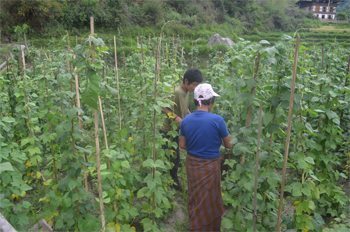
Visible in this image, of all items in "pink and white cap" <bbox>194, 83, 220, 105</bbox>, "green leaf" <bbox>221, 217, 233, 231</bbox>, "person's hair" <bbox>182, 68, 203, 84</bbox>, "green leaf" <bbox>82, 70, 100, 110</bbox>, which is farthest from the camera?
"person's hair" <bbox>182, 68, 203, 84</bbox>

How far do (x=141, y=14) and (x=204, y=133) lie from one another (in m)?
29.4

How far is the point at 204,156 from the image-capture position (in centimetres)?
344

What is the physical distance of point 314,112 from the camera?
3525mm

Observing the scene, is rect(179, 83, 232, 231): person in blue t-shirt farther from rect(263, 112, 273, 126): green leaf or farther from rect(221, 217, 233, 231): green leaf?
rect(263, 112, 273, 126): green leaf

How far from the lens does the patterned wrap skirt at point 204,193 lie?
3467mm

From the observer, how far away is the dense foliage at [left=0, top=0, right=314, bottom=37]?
80.6ft

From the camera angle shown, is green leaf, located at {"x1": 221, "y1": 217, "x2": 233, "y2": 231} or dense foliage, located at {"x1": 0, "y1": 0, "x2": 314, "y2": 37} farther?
dense foliage, located at {"x1": 0, "y1": 0, "x2": 314, "y2": 37}

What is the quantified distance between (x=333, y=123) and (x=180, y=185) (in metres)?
1.99

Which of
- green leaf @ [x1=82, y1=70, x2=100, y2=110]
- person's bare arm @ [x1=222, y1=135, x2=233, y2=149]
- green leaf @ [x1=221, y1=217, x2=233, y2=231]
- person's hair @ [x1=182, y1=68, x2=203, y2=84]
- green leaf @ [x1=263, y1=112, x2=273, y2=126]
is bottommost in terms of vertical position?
green leaf @ [x1=221, y1=217, x2=233, y2=231]

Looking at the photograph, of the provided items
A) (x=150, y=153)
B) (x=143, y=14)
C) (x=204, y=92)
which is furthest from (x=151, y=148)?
(x=143, y=14)

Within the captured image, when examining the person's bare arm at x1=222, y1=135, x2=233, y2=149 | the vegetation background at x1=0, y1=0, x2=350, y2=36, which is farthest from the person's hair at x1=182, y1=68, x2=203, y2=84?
the vegetation background at x1=0, y1=0, x2=350, y2=36

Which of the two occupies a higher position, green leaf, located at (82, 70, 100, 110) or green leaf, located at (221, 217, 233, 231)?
green leaf, located at (82, 70, 100, 110)

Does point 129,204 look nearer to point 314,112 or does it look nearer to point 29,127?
point 29,127

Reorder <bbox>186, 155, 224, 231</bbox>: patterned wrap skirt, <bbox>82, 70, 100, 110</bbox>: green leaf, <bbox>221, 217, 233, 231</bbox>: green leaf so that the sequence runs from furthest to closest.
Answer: <bbox>221, 217, 233, 231</bbox>: green leaf < <bbox>186, 155, 224, 231</bbox>: patterned wrap skirt < <bbox>82, 70, 100, 110</bbox>: green leaf
